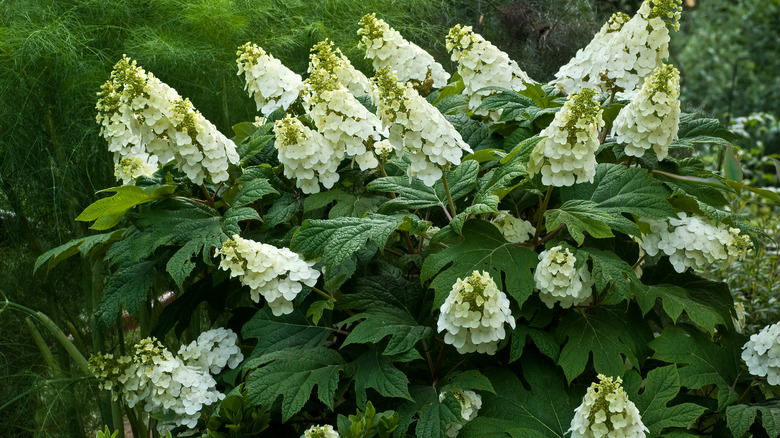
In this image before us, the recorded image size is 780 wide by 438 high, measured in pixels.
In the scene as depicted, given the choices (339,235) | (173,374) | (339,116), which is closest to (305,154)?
(339,116)

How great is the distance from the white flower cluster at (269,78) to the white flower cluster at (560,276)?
2.75 ft

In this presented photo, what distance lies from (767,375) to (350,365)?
37.7 inches

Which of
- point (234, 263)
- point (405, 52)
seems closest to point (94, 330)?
point (234, 263)

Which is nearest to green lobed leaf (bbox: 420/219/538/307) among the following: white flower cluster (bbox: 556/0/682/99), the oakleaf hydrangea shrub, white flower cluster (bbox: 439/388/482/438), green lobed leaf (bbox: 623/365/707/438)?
the oakleaf hydrangea shrub

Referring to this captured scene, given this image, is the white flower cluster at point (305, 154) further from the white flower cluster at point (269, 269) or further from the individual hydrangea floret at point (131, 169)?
the individual hydrangea floret at point (131, 169)

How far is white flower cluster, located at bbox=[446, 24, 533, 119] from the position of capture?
210cm

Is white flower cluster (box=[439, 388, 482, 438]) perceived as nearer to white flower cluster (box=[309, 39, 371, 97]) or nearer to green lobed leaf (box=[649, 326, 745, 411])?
green lobed leaf (box=[649, 326, 745, 411])

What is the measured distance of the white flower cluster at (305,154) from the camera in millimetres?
1737

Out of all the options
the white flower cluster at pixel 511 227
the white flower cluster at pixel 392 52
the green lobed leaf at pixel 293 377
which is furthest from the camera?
the white flower cluster at pixel 392 52

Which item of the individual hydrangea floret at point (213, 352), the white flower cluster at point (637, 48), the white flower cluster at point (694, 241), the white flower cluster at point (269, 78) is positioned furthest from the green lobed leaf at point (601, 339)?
the white flower cluster at point (269, 78)

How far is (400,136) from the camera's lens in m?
1.59

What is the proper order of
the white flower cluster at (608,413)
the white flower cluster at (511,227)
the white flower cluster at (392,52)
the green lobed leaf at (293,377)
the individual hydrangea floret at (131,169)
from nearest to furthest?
the white flower cluster at (608,413) → the green lobed leaf at (293,377) → the white flower cluster at (511,227) → the individual hydrangea floret at (131,169) → the white flower cluster at (392,52)

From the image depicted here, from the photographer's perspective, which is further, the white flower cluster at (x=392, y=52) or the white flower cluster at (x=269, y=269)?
the white flower cluster at (x=392, y=52)

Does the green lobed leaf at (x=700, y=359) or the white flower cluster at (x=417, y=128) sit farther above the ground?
the white flower cluster at (x=417, y=128)
